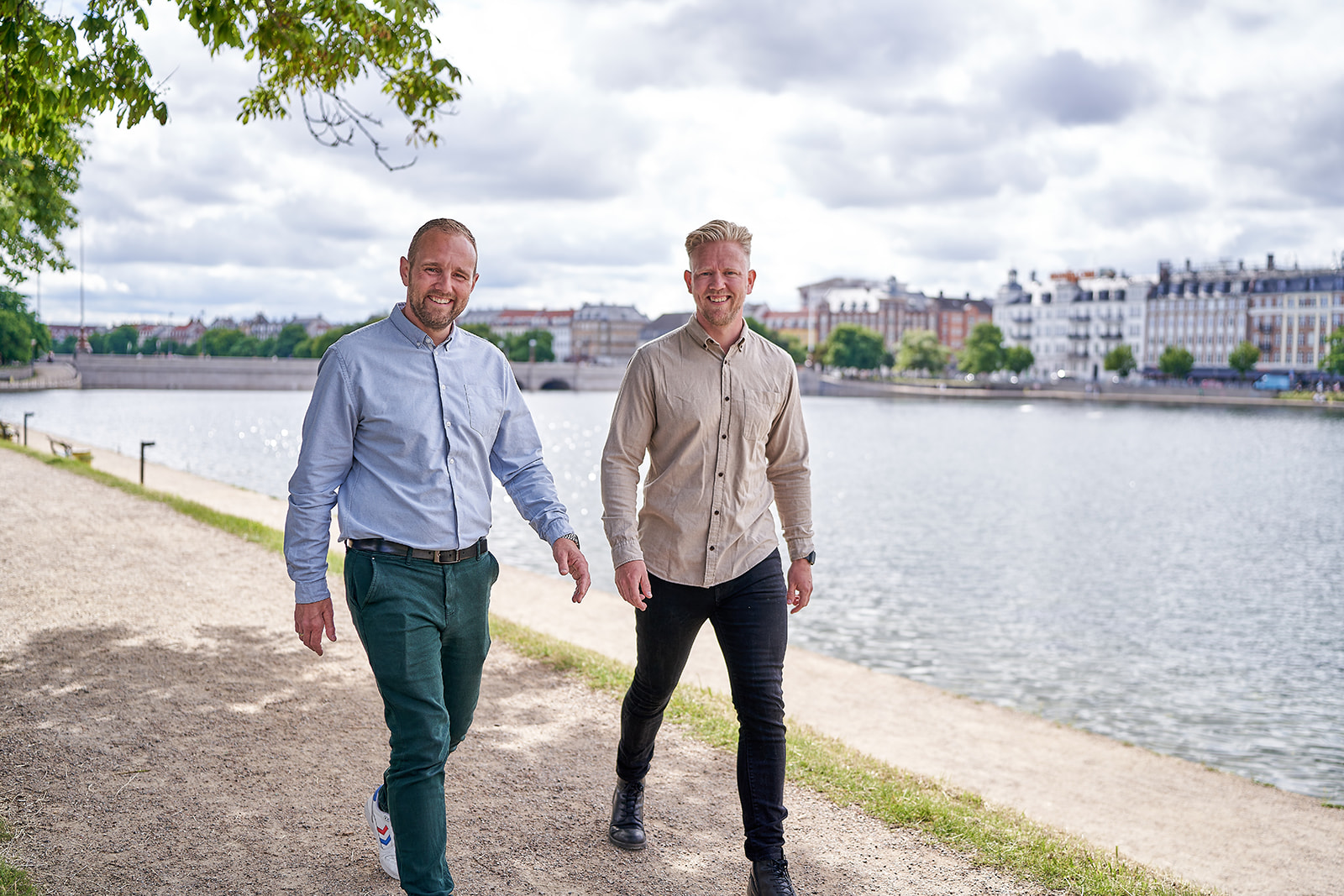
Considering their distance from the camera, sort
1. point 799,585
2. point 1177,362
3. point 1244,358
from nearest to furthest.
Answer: point 799,585 → point 1244,358 → point 1177,362

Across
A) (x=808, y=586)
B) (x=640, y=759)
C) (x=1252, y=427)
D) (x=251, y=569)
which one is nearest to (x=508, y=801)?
(x=640, y=759)

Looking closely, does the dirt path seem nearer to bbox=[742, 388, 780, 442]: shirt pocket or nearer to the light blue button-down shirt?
the light blue button-down shirt

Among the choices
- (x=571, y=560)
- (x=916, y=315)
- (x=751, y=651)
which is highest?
(x=916, y=315)

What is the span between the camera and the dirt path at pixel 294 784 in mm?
4277

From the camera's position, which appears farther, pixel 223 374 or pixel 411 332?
pixel 223 374

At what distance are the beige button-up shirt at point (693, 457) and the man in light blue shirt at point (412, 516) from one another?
1.41 feet

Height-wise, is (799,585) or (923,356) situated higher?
(923,356)

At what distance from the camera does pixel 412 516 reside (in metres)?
3.48

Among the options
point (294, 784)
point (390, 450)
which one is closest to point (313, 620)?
point (390, 450)

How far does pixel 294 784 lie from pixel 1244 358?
134 metres

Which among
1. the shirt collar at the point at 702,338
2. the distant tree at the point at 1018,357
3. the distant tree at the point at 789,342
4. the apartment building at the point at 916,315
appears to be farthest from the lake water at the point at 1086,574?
the apartment building at the point at 916,315

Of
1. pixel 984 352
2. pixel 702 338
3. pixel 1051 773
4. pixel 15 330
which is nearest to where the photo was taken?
pixel 702 338

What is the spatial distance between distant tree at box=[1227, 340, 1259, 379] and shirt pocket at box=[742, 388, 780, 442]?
13379cm

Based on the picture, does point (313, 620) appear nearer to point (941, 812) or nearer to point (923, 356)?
point (941, 812)
